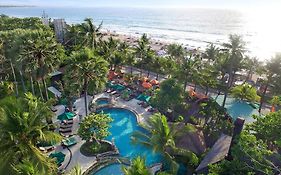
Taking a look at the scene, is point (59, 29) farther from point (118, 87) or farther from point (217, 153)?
point (217, 153)

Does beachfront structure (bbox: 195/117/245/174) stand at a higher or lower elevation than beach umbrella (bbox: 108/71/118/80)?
higher

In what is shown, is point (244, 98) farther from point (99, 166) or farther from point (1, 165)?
point (1, 165)

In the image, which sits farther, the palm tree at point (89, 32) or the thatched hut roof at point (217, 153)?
the palm tree at point (89, 32)

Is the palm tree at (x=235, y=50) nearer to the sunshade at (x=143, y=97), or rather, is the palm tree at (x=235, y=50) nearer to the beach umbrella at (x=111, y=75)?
the sunshade at (x=143, y=97)

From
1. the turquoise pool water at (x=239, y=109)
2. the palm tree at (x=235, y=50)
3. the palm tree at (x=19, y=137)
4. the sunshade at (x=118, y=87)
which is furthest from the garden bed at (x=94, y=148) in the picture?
the palm tree at (x=235, y=50)

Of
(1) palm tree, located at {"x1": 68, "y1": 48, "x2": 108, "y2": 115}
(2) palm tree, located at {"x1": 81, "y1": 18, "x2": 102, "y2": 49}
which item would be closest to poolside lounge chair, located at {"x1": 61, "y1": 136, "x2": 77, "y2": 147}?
(1) palm tree, located at {"x1": 68, "y1": 48, "x2": 108, "y2": 115}

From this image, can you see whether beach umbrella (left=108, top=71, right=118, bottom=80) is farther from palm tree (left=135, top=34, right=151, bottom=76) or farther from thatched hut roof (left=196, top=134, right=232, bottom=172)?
thatched hut roof (left=196, top=134, right=232, bottom=172)
